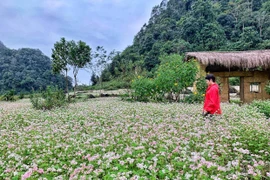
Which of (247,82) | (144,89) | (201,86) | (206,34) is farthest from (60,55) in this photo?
(206,34)

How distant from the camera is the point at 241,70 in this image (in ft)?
47.0

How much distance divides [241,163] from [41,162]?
281cm

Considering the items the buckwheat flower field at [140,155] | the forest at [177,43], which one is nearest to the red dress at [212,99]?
the buckwheat flower field at [140,155]

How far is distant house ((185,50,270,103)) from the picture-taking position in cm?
1345

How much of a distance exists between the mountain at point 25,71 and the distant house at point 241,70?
20292 millimetres

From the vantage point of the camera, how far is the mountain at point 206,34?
30.7 meters

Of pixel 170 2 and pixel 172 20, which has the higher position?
pixel 170 2

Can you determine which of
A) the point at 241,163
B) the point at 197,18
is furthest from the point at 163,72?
the point at 197,18

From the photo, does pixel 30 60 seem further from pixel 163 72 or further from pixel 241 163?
pixel 241 163

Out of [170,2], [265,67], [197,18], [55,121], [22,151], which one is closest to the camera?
[22,151]

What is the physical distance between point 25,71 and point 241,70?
28.7m

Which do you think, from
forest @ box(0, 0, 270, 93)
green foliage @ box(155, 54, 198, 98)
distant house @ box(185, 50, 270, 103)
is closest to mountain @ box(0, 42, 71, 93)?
forest @ box(0, 0, 270, 93)

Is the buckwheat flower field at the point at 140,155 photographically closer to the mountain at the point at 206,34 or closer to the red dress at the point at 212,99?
the red dress at the point at 212,99

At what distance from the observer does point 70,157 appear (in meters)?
3.27
